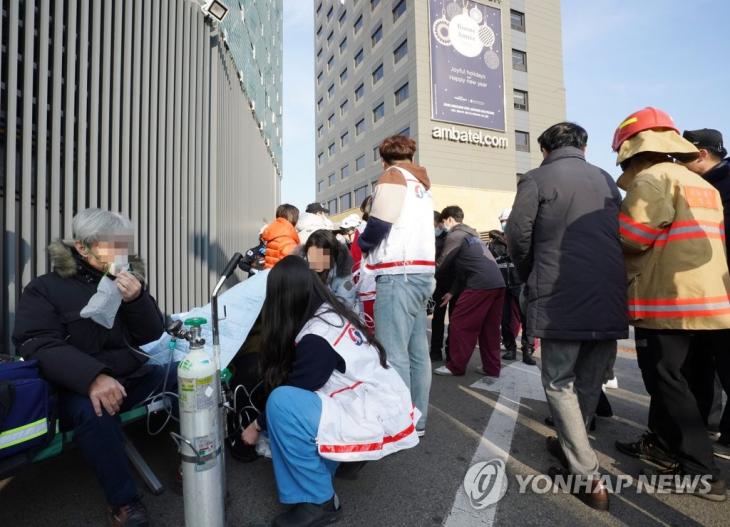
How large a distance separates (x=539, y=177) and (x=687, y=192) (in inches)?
26.8

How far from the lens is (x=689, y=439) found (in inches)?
76.4

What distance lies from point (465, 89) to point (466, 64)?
56.2 inches

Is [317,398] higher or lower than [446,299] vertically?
lower

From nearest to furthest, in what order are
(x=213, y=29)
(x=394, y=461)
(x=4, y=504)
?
(x=4, y=504)
(x=394, y=461)
(x=213, y=29)

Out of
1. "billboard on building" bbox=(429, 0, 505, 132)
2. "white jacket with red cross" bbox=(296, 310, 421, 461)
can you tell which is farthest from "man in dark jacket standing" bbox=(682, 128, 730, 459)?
"billboard on building" bbox=(429, 0, 505, 132)

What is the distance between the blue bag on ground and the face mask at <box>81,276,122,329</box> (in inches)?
10.6

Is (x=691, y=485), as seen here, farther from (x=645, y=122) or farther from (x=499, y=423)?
(x=645, y=122)

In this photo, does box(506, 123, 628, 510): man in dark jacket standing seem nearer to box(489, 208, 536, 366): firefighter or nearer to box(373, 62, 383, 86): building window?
box(489, 208, 536, 366): firefighter

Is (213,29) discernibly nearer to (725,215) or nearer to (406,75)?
(725,215)

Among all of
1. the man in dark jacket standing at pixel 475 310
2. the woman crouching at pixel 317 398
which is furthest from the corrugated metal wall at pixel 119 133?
the man in dark jacket standing at pixel 475 310

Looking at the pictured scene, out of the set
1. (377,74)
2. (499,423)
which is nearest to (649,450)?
(499,423)

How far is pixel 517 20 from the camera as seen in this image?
2570 centimetres

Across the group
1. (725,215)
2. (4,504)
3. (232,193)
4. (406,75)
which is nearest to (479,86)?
(406,75)

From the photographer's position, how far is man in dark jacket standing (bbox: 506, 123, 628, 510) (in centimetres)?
199
